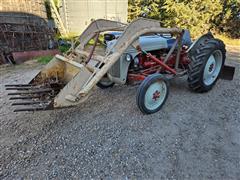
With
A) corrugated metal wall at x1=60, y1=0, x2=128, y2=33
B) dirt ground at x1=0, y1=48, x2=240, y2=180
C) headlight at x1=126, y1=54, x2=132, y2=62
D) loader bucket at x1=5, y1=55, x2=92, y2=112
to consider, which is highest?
corrugated metal wall at x1=60, y1=0, x2=128, y2=33

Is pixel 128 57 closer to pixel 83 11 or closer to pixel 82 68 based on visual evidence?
pixel 82 68

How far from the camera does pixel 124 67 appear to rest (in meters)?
2.99

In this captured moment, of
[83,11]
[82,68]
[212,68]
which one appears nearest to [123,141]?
[82,68]

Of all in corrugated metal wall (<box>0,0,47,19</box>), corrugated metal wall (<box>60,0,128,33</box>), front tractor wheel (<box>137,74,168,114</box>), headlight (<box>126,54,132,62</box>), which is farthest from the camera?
corrugated metal wall (<box>60,0,128,33</box>)

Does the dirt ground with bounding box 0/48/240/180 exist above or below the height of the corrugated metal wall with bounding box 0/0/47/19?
below

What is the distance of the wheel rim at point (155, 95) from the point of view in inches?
110

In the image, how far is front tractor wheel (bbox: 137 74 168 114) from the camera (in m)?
2.65

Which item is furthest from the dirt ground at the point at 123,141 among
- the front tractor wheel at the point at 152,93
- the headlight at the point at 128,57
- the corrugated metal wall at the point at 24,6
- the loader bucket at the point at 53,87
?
the corrugated metal wall at the point at 24,6

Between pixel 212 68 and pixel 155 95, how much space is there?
1445 mm

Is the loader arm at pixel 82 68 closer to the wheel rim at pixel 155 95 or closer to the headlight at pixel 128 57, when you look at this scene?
the headlight at pixel 128 57

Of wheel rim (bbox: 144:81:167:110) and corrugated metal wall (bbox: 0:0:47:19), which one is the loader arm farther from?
corrugated metal wall (bbox: 0:0:47:19)

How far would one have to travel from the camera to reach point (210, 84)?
363 cm

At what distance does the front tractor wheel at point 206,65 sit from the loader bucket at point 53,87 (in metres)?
1.74

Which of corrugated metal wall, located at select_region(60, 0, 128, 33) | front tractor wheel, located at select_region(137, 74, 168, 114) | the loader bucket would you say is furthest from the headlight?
corrugated metal wall, located at select_region(60, 0, 128, 33)
